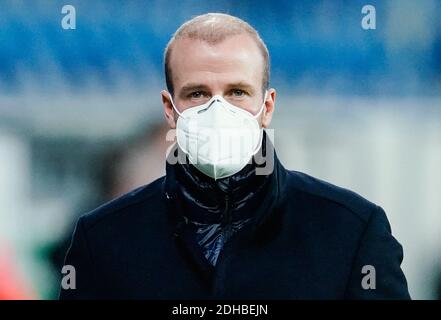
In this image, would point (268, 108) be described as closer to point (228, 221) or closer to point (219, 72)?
point (219, 72)

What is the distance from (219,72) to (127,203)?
1.78ft

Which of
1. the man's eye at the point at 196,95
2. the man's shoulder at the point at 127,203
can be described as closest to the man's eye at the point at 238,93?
the man's eye at the point at 196,95

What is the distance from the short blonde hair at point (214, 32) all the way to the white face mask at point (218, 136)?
143 mm

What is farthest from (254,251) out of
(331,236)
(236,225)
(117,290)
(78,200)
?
(78,200)

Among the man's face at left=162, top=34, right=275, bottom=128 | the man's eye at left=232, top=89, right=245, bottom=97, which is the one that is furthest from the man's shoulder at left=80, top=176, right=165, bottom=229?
the man's eye at left=232, top=89, right=245, bottom=97

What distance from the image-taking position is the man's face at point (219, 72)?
8.01ft

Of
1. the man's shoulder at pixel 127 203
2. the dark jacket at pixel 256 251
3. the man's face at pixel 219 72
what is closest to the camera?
the dark jacket at pixel 256 251

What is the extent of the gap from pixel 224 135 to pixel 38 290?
4.49 feet

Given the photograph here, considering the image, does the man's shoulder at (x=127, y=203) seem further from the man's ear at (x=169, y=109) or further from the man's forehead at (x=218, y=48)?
the man's forehead at (x=218, y=48)

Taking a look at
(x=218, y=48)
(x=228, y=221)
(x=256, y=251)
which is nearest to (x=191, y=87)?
(x=218, y=48)

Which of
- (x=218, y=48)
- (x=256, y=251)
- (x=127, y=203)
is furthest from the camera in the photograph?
(x=127, y=203)

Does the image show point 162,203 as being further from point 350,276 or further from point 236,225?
point 350,276

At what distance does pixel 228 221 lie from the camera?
93.9 inches

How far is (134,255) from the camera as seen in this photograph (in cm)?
242
